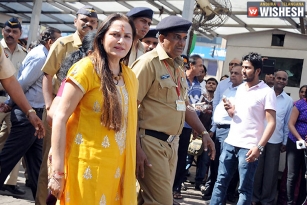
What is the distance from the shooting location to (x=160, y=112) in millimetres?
3740

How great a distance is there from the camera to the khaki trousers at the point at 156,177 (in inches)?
142

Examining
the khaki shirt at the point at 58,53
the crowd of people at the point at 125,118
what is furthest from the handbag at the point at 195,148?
the khaki shirt at the point at 58,53

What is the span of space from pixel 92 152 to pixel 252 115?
9.40ft

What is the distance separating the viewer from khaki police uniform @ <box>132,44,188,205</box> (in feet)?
11.9

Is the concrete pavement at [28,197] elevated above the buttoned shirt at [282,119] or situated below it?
below

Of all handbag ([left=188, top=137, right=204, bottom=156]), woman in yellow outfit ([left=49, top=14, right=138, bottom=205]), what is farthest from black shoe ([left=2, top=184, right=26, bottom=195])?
woman in yellow outfit ([left=49, top=14, right=138, bottom=205])

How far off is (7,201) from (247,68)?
3.14 m

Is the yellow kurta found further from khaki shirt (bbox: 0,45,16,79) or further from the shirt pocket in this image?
khaki shirt (bbox: 0,45,16,79)

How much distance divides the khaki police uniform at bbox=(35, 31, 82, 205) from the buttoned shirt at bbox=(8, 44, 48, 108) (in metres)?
0.58

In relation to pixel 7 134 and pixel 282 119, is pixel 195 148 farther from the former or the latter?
pixel 7 134

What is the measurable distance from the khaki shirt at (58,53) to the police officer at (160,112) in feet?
2.84

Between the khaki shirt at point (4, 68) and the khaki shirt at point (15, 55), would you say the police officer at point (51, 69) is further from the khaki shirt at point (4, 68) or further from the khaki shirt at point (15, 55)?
the khaki shirt at point (15, 55)
